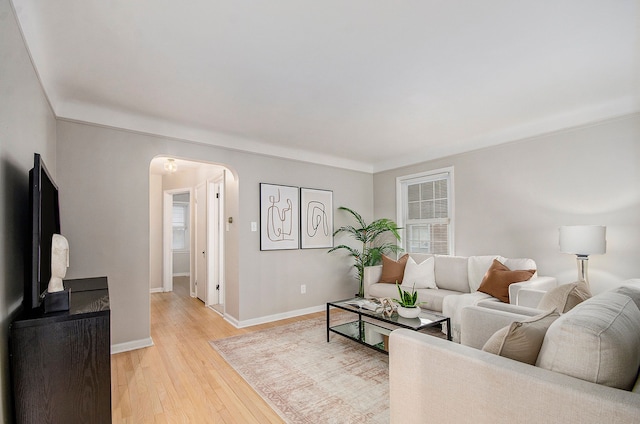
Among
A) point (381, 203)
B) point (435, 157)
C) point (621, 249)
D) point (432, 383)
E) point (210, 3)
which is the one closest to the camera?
point (432, 383)

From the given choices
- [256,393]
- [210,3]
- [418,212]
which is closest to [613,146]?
[418,212]

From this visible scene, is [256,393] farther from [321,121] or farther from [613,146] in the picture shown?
[613,146]

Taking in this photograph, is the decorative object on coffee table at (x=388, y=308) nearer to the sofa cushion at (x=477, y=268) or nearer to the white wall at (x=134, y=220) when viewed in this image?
the sofa cushion at (x=477, y=268)

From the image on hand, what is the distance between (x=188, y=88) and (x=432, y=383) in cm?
271

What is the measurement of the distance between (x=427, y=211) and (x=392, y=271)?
113cm

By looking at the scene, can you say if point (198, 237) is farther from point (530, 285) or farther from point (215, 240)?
point (530, 285)

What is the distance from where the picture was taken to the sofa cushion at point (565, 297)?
166cm

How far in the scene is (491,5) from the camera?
5.48ft

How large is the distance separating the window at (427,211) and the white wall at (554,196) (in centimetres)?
17

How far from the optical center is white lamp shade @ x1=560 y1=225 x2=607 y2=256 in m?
2.73

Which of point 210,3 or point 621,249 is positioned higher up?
point 210,3

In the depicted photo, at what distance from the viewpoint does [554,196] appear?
11.0ft

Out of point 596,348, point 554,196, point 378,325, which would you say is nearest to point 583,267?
point 554,196

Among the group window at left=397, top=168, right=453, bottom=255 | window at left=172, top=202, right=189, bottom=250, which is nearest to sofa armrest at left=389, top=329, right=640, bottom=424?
window at left=397, top=168, right=453, bottom=255
